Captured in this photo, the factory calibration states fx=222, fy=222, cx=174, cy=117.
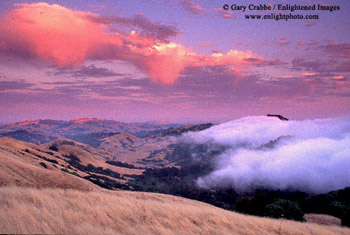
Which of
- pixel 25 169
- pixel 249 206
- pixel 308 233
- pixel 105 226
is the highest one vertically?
pixel 105 226

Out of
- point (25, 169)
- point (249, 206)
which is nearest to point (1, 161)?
point (25, 169)

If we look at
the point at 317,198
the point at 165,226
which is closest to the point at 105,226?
the point at 165,226

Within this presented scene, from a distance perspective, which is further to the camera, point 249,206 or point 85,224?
point 249,206

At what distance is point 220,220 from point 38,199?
11531 millimetres

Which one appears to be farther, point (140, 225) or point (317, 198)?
point (317, 198)

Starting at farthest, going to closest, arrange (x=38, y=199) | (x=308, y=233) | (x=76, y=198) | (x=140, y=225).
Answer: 1. (x=76, y=198)
2. (x=308, y=233)
3. (x=38, y=199)
4. (x=140, y=225)

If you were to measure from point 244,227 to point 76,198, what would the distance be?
11616mm

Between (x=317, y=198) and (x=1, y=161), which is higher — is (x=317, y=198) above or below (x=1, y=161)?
below

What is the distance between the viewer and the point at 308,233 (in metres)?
14.6

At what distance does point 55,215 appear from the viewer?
11266 mm

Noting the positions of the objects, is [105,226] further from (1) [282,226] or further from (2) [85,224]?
(1) [282,226]

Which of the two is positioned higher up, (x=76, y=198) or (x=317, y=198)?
(x=76, y=198)

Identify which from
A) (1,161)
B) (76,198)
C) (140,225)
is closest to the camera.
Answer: (140,225)

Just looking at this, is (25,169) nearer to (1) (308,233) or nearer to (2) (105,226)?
(2) (105,226)
